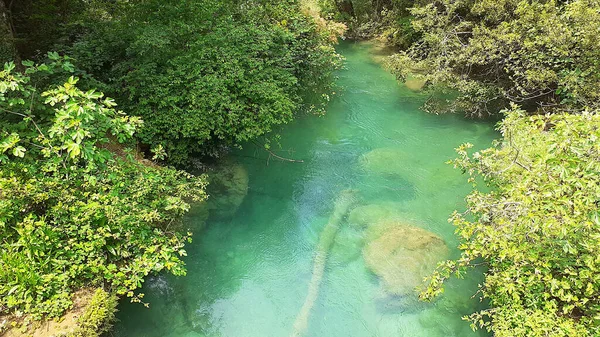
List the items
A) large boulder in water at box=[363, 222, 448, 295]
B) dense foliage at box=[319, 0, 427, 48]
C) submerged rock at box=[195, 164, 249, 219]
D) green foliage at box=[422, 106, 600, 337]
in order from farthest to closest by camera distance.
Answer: dense foliage at box=[319, 0, 427, 48], submerged rock at box=[195, 164, 249, 219], large boulder in water at box=[363, 222, 448, 295], green foliage at box=[422, 106, 600, 337]

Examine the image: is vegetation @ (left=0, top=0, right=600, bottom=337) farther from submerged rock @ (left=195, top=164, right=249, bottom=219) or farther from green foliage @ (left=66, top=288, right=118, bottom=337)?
submerged rock @ (left=195, top=164, right=249, bottom=219)

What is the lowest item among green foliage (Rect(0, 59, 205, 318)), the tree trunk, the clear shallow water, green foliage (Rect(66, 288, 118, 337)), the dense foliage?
the clear shallow water

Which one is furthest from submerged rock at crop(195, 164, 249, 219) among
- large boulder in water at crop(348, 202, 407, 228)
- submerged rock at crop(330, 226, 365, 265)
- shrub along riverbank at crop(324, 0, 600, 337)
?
shrub along riverbank at crop(324, 0, 600, 337)

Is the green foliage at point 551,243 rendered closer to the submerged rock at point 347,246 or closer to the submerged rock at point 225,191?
the submerged rock at point 347,246

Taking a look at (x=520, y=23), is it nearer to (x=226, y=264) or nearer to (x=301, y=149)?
(x=301, y=149)

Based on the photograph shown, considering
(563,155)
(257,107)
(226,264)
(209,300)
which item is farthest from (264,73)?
(563,155)
